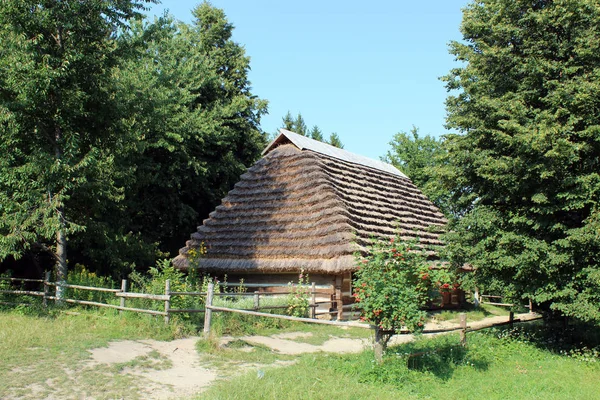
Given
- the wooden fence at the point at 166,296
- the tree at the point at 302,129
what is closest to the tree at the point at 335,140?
the tree at the point at 302,129

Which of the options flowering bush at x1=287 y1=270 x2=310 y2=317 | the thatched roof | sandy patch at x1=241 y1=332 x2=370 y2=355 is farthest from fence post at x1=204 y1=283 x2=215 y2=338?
the thatched roof

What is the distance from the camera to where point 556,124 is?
31.9 ft

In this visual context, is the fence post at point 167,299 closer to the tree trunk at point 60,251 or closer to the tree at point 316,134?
the tree trunk at point 60,251

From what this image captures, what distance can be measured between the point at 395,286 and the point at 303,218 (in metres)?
8.69

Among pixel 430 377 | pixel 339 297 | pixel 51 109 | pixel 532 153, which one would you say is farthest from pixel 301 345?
pixel 51 109

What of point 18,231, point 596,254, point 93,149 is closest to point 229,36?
point 93,149

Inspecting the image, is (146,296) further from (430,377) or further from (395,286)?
(430,377)

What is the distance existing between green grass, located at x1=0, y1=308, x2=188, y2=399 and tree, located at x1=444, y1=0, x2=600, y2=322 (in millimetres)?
7355

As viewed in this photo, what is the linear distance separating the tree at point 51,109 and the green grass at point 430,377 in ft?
23.6

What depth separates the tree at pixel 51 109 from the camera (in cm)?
1120

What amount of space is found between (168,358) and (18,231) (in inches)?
228

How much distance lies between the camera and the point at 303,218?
52.1 feet

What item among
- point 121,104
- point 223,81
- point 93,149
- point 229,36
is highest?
point 229,36

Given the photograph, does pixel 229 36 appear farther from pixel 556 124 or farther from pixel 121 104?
pixel 556 124
